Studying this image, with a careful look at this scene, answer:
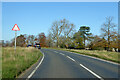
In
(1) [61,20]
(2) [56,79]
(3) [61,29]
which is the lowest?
(2) [56,79]

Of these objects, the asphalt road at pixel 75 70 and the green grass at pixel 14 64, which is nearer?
the green grass at pixel 14 64

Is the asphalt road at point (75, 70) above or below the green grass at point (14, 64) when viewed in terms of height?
below

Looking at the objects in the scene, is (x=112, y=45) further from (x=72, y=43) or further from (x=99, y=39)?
(x=72, y=43)

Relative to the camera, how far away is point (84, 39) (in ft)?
219

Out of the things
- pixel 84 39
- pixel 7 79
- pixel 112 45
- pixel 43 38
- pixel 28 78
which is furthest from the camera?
pixel 43 38

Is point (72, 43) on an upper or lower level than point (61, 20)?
lower

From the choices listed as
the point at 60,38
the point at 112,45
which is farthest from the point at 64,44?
the point at 112,45

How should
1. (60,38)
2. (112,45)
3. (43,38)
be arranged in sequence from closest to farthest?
1. (112,45)
2. (60,38)
3. (43,38)

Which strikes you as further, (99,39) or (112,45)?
(99,39)

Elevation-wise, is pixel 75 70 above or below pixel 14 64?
below

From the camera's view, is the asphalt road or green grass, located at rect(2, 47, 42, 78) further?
the asphalt road

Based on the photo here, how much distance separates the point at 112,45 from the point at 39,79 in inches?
1522

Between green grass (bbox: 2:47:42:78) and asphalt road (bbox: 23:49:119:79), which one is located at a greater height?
green grass (bbox: 2:47:42:78)

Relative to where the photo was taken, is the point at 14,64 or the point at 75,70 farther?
the point at 14,64
